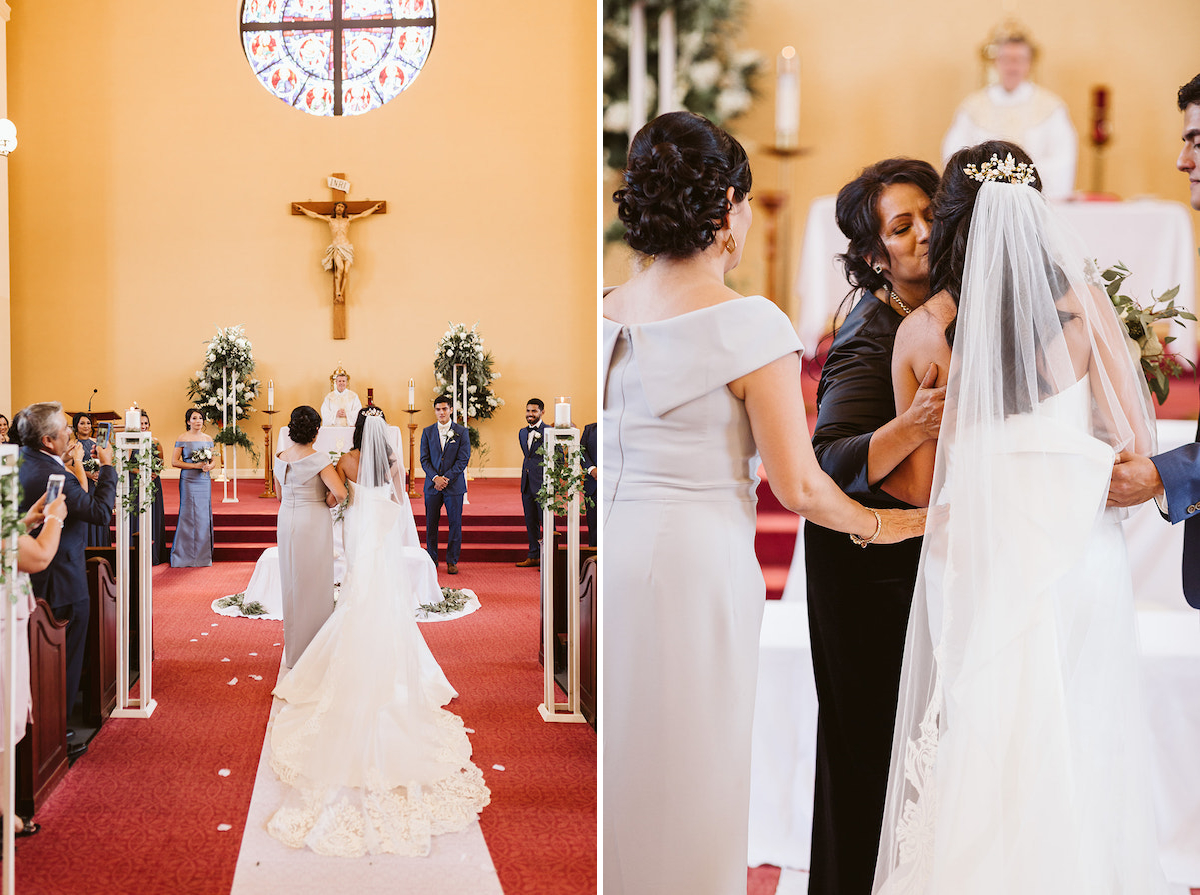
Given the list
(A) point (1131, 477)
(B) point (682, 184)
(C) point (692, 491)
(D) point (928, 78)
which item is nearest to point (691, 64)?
(B) point (682, 184)

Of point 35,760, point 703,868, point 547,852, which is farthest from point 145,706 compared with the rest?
point 703,868

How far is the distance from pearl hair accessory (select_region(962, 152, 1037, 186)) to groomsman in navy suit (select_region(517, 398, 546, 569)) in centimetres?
129

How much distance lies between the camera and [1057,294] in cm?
178

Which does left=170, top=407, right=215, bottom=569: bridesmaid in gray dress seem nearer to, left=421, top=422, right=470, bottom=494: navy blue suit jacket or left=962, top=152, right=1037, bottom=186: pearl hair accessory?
left=421, top=422, right=470, bottom=494: navy blue suit jacket

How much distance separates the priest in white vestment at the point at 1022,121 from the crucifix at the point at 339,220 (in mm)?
1582

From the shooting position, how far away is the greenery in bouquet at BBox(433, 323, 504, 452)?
91.7 inches

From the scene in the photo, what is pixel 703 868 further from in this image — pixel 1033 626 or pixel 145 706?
pixel 145 706

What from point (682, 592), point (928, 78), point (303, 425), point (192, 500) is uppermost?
point (928, 78)

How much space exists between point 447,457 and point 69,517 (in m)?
0.96

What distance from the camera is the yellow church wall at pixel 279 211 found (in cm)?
213

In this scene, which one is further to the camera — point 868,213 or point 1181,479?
point 868,213

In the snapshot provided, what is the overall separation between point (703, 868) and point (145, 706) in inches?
62.9

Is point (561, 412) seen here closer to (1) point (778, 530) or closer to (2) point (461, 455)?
(2) point (461, 455)

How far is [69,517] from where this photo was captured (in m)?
2.00
